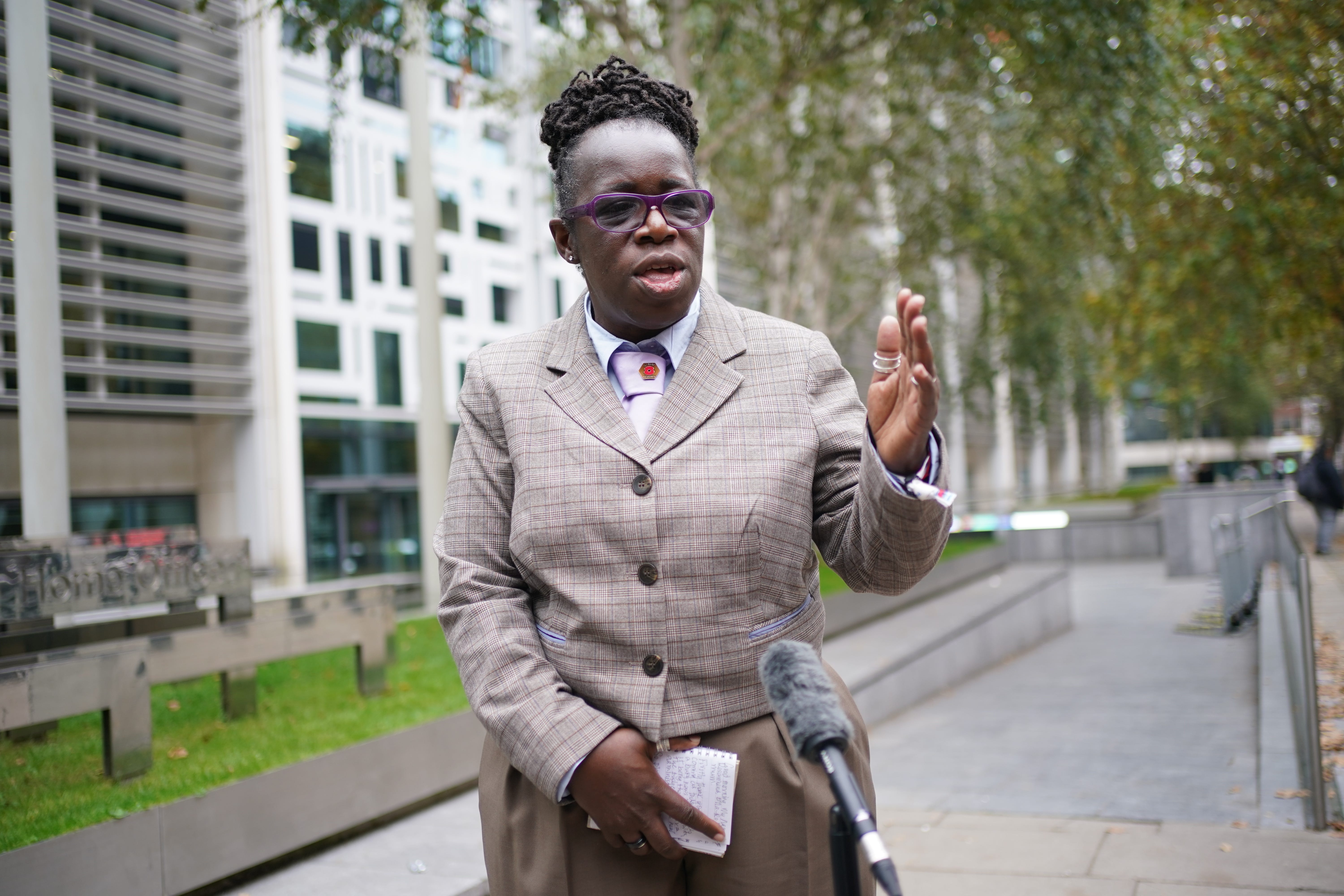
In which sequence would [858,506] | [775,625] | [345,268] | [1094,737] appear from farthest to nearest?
[345,268] → [1094,737] → [775,625] → [858,506]

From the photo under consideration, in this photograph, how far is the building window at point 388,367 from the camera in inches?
668

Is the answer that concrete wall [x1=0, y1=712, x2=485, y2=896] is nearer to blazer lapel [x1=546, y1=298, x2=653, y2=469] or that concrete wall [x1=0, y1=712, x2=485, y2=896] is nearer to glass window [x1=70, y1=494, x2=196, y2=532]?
blazer lapel [x1=546, y1=298, x2=653, y2=469]

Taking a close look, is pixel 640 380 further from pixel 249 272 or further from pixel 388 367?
pixel 388 367

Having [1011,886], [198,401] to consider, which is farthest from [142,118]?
[1011,886]

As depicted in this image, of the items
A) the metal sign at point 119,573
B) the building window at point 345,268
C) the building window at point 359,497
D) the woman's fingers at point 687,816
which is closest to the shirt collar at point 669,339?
the woman's fingers at point 687,816

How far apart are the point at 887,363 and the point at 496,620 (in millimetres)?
735

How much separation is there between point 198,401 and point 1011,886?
1142cm

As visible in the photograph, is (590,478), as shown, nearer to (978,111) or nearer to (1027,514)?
(978,111)

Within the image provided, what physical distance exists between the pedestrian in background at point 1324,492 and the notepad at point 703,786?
18.0m

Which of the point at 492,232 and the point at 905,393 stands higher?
the point at 492,232

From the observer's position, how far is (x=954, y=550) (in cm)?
1781

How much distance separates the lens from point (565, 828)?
1778 mm

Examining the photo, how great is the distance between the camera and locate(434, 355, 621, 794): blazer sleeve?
1687 mm

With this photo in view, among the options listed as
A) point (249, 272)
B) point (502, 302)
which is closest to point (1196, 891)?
point (249, 272)
